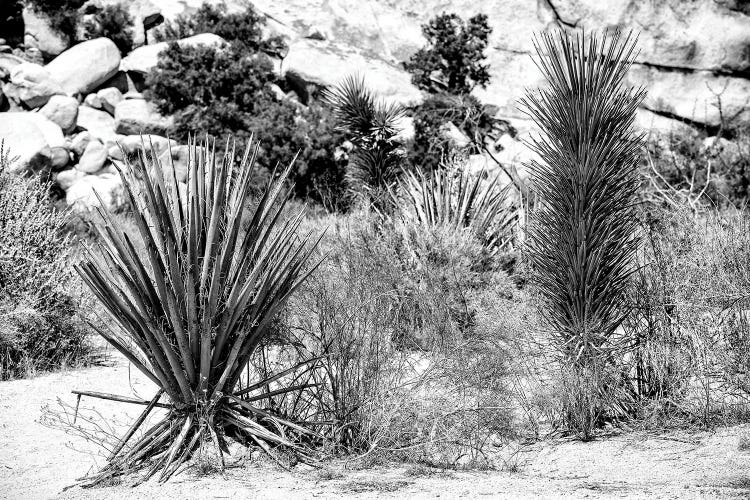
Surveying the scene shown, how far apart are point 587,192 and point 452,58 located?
22.1 metres

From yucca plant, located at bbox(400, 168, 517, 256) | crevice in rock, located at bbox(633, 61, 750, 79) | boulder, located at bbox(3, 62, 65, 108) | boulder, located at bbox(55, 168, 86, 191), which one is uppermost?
crevice in rock, located at bbox(633, 61, 750, 79)

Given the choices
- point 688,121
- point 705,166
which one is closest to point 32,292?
point 705,166

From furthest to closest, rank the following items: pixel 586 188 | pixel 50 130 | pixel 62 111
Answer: pixel 62 111
pixel 50 130
pixel 586 188

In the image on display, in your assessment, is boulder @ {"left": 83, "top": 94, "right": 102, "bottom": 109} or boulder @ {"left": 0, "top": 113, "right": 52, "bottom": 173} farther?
boulder @ {"left": 83, "top": 94, "right": 102, "bottom": 109}

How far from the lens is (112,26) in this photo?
104 feet

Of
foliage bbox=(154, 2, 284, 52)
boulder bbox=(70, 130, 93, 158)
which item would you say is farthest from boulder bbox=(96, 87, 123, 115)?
foliage bbox=(154, 2, 284, 52)

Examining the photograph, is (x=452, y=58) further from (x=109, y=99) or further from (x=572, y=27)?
(x=109, y=99)

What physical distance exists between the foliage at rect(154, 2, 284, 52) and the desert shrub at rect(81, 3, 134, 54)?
1147mm

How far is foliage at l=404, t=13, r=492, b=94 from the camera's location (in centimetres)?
2770

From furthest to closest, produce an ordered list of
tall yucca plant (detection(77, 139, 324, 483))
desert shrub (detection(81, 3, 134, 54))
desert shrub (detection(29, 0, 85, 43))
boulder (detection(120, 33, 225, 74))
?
desert shrub (detection(81, 3, 134, 54)) → desert shrub (detection(29, 0, 85, 43)) → boulder (detection(120, 33, 225, 74)) → tall yucca plant (detection(77, 139, 324, 483))

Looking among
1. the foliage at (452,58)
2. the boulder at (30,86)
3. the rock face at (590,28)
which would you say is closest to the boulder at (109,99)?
the boulder at (30,86)

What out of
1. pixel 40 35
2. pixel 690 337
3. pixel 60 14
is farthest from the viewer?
pixel 40 35

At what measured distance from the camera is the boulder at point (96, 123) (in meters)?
28.5

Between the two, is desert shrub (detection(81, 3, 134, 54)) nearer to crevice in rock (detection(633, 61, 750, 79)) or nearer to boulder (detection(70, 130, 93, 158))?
boulder (detection(70, 130, 93, 158))
